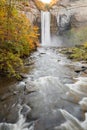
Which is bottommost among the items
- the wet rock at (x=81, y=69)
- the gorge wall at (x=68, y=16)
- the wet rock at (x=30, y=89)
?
the wet rock at (x=81, y=69)

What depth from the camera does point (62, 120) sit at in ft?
12.9

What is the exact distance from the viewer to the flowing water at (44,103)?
3846 mm

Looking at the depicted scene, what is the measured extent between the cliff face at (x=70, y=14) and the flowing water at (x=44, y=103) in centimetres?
1980

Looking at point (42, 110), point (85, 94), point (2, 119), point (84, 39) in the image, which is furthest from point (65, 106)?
point (84, 39)

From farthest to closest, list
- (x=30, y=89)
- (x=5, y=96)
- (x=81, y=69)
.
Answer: (x=81, y=69), (x=30, y=89), (x=5, y=96)

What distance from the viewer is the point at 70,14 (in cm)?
2581

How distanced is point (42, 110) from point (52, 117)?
395 mm

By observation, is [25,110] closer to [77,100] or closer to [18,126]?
[18,126]

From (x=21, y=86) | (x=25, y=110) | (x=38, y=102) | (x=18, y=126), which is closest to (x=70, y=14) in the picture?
(x=21, y=86)

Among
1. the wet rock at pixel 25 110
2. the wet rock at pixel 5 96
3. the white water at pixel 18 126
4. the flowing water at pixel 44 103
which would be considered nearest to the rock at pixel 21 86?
the flowing water at pixel 44 103

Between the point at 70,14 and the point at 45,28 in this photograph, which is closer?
the point at 45,28

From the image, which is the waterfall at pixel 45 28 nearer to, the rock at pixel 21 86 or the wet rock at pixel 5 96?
the rock at pixel 21 86

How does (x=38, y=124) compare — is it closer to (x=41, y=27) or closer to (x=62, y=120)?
(x=62, y=120)

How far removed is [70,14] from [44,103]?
2257 centimetres
